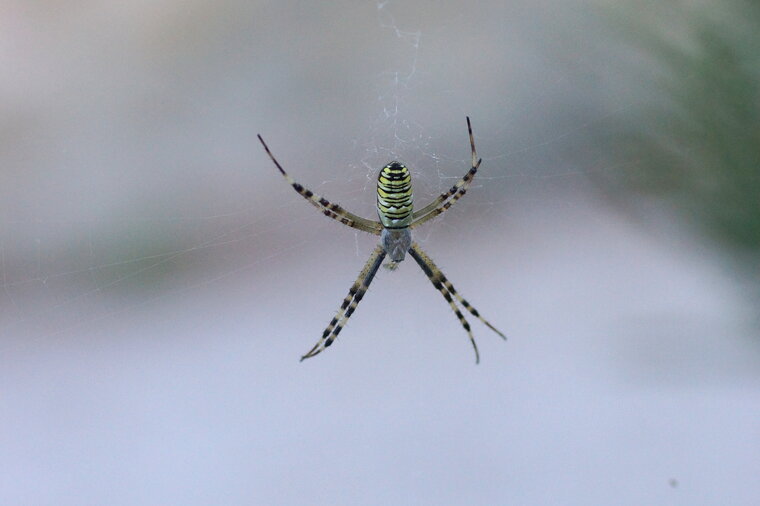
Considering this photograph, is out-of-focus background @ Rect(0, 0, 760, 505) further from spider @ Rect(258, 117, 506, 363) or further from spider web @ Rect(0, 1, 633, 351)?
spider @ Rect(258, 117, 506, 363)

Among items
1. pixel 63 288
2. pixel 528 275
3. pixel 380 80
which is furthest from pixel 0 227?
pixel 528 275

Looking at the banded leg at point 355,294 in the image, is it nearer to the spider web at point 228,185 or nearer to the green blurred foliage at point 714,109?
the spider web at point 228,185

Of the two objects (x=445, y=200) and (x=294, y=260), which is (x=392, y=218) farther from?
(x=294, y=260)

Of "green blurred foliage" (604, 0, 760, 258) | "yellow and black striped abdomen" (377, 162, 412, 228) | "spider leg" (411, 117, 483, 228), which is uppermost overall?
"spider leg" (411, 117, 483, 228)

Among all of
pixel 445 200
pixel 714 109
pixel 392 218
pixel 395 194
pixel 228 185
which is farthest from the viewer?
pixel 228 185

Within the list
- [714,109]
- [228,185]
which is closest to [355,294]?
[714,109]

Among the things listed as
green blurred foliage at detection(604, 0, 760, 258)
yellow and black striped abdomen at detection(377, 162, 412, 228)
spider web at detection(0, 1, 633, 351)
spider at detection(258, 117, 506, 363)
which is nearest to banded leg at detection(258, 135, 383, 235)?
spider at detection(258, 117, 506, 363)

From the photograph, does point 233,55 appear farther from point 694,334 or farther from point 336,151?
point 694,334

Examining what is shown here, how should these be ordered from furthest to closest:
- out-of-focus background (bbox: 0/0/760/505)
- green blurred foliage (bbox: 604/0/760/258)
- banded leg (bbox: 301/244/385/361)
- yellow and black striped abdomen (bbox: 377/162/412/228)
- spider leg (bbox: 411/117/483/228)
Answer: out-of-focus background (bbox: 0/0/760/505)
banded leg (bbox: 301/244/385/361)
spider leg (bbox: 411/117/483/228)
yellow and black striped abdomen (bbox: 377/162/412/228)
green blurred foliage (bbox: 604/0/760/258)
